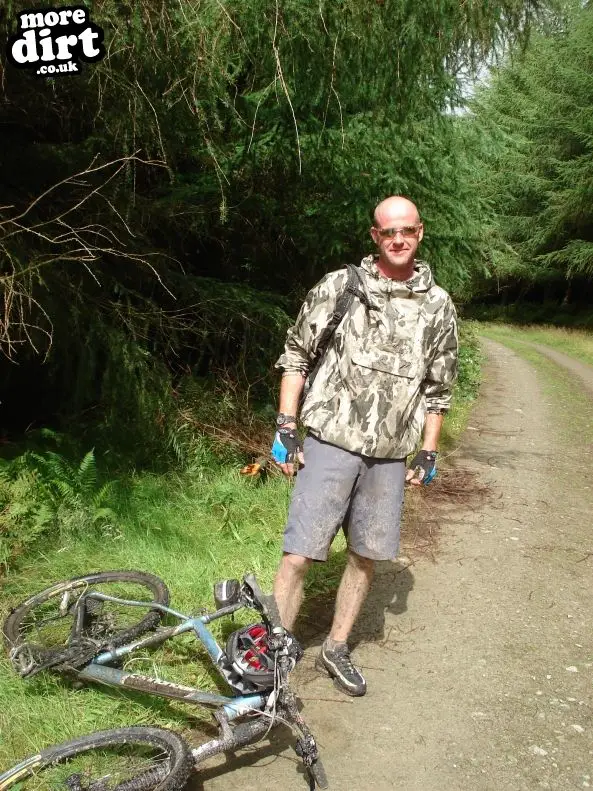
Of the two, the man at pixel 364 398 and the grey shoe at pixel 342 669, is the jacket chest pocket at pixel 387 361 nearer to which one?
the man at pixel 364 398

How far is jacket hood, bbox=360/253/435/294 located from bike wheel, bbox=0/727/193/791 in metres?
2.03

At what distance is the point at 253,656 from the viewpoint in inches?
108

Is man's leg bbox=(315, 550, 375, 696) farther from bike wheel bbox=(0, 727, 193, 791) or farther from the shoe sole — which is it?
bike wheel bbox=(0, 727, 193, 791)

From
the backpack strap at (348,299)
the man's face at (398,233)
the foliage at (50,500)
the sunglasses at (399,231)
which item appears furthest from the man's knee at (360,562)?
the foliage at (50,500)

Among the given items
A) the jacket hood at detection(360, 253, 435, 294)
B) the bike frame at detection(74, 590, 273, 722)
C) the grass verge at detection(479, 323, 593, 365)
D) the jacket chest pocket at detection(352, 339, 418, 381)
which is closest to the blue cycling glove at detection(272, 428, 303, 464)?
the jacket chest pocket at detection(352, 339, 418, 381)

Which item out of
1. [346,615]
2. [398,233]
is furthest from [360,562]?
[398,233]

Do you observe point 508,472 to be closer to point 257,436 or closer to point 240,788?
point 257,436

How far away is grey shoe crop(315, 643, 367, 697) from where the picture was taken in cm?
324

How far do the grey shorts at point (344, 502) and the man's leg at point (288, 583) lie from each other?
0.05 meters

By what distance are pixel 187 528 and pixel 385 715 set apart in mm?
2002

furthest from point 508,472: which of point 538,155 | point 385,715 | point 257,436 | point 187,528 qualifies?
point 538,155

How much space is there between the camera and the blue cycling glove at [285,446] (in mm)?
3105

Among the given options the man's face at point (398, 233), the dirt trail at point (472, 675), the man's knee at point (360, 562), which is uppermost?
the man's face at point (398, 233)

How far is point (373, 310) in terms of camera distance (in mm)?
3102
